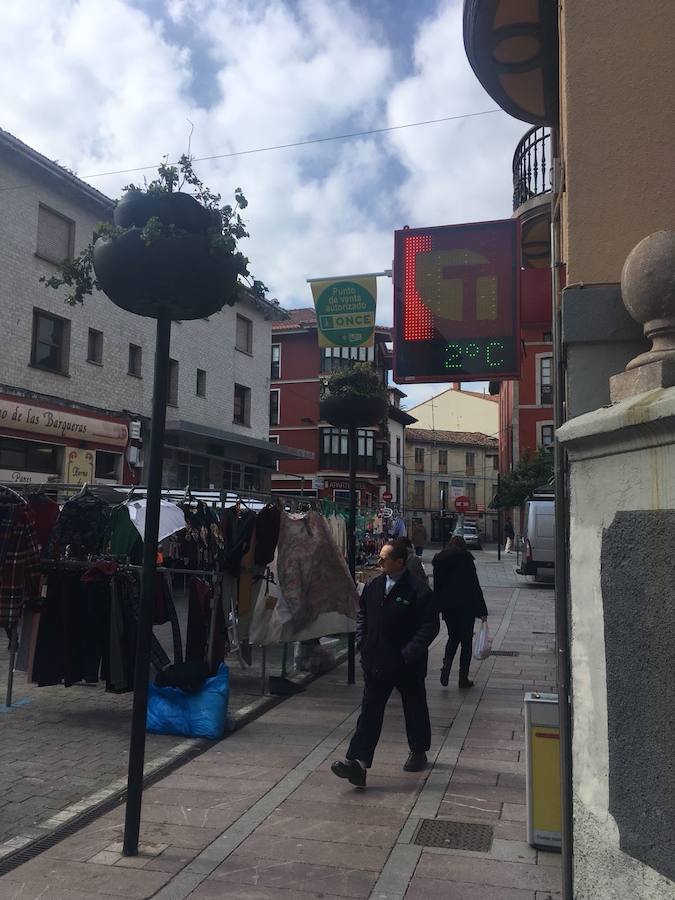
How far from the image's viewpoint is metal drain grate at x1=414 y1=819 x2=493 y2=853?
4590mm

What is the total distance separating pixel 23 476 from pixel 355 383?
11694mm

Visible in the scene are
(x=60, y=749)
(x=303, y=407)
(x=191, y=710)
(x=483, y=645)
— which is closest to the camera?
(x=60, y=749)

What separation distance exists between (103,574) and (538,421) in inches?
1465

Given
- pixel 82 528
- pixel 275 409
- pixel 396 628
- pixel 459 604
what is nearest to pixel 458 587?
pixel 459 604

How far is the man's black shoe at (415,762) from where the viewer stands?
597 cm

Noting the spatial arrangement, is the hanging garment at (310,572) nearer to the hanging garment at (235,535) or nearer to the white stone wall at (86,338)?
the hanging garment at (235,535)

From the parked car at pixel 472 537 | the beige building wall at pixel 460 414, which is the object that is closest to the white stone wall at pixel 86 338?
the parked car at pixel 472 537

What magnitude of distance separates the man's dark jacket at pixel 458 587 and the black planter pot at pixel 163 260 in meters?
5.13

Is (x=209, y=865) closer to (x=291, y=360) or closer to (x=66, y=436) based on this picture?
(x=66, y=436)

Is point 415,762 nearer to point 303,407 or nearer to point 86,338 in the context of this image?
point 86,338

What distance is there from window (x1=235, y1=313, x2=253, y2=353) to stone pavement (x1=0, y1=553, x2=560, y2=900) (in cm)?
2334

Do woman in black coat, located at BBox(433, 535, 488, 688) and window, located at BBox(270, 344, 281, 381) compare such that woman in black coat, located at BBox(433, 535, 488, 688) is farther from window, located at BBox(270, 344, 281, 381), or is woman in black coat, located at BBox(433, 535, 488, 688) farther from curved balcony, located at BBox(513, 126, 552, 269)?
window, located at BBox(270, 344, 281, 381)

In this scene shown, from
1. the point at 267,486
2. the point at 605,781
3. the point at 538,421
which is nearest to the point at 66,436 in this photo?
the point at 267,486

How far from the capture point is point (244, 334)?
30406 mm
